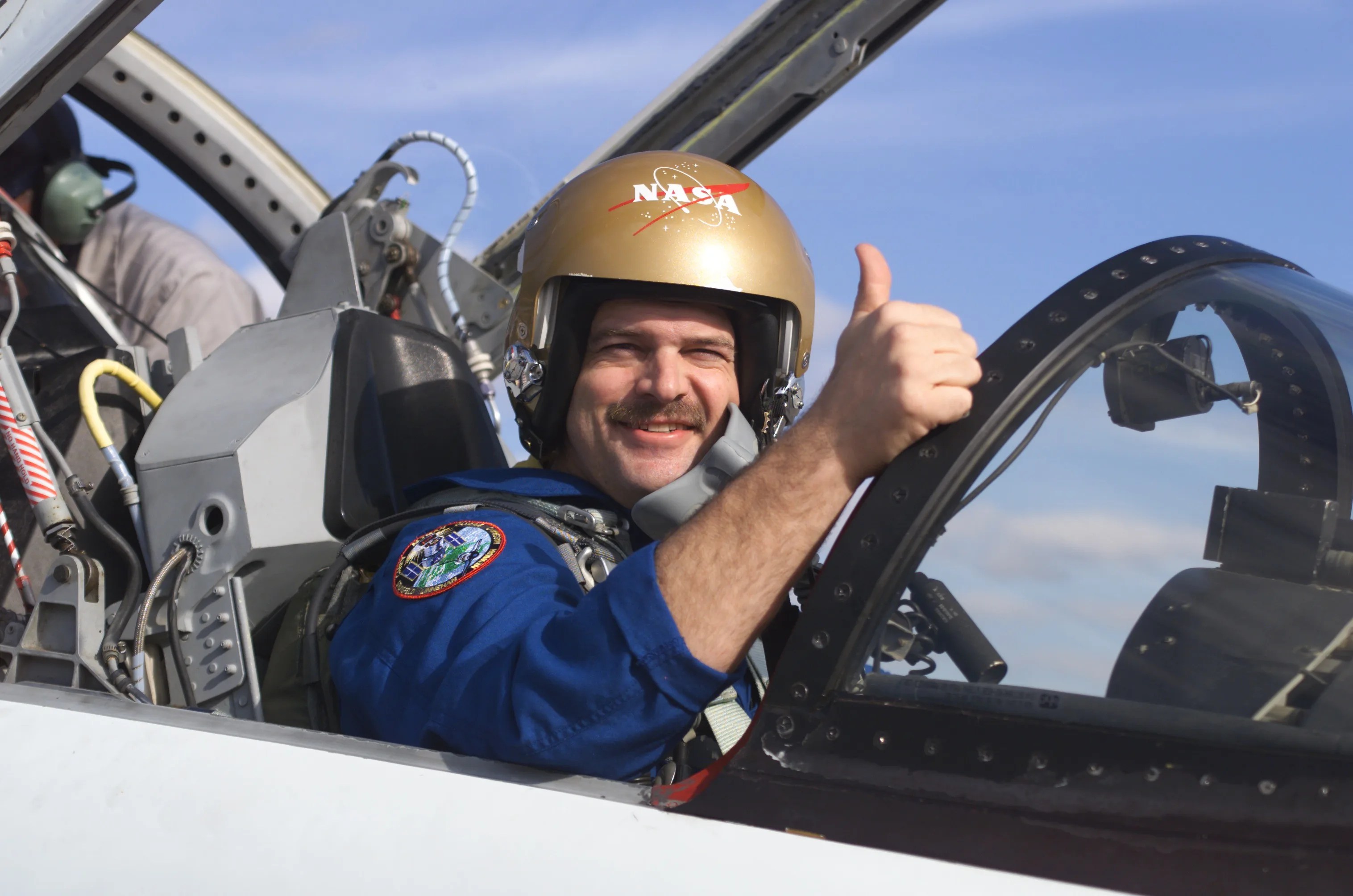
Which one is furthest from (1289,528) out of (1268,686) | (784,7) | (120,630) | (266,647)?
(784,7)

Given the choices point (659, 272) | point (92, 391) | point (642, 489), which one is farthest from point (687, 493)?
point (92, 391)

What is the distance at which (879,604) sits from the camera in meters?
0.97

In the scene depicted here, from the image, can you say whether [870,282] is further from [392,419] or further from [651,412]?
[392,419]

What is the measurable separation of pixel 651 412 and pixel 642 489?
12 cm

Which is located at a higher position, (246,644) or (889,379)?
(889,379)

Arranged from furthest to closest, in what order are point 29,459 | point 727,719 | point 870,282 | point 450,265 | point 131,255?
point 131,255, point 450,265, point 29,459, point 727,719, point 870,282

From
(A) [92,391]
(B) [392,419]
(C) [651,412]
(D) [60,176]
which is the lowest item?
(A) [92,391]

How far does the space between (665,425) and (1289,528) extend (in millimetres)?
955

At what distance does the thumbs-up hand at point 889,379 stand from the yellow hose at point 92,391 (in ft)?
4.45

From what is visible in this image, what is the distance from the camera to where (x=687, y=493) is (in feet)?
4.91

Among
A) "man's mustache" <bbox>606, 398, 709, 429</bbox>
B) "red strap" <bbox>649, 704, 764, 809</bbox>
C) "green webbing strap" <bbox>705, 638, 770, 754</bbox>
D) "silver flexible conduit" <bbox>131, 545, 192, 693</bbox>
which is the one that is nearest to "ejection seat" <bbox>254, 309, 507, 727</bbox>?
"silver flexible conduit" <bbox>131, 545, 192, 693</bbox>

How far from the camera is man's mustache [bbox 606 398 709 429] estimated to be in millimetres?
1773

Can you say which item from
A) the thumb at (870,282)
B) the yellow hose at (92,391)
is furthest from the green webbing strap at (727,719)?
the yellow hose at (92,391)

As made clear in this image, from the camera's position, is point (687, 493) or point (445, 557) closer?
point (445, 557)
